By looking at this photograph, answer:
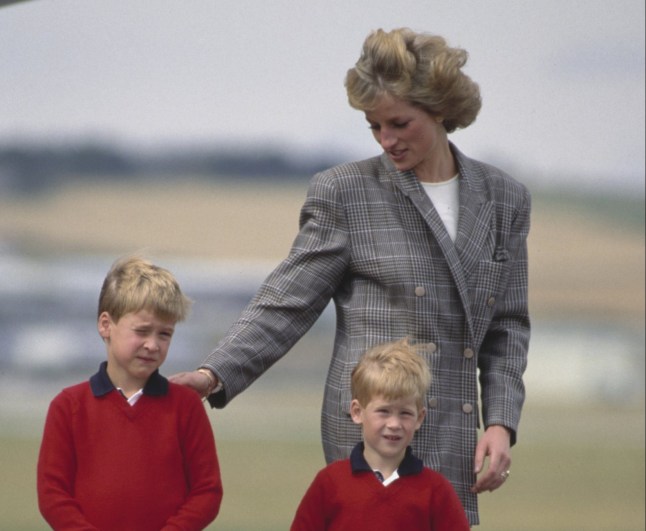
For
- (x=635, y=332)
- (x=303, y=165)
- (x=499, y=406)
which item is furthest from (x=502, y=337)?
(x=635, y=332)

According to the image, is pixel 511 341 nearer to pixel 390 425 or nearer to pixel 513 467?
pixel 390 425

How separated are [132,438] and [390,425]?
50cm

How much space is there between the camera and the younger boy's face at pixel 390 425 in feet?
9.25

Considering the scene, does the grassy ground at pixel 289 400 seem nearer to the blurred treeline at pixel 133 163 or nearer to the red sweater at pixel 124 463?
the blurred treeline at pixel 133 163

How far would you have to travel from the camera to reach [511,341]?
10.4ft

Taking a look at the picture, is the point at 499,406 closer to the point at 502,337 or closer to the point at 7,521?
the point at 502,337

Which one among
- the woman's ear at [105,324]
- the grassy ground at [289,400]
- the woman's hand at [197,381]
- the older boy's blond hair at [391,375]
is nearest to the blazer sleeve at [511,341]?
the older boy's blond hair at [391,375]

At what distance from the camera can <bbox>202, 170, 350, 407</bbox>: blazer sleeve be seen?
10.0ft

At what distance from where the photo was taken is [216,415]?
552 centimetres

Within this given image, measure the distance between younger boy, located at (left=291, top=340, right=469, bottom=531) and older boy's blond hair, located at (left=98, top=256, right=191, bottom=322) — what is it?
1.31 ft

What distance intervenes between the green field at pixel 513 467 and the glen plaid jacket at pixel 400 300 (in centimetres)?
234

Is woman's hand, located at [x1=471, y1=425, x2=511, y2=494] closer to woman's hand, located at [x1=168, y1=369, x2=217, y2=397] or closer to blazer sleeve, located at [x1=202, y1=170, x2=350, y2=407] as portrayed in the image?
blazer sleeve, located at [x1=202, y1=170, x2=350, y2=407]

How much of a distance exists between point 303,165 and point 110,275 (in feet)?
8.49

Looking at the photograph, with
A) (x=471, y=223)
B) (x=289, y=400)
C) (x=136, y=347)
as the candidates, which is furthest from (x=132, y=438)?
(x=289, y=400)
